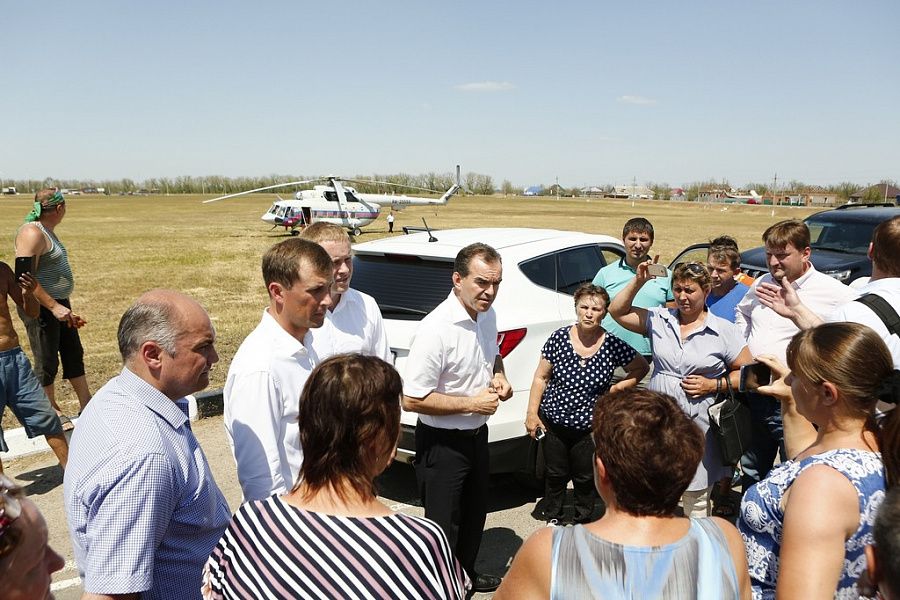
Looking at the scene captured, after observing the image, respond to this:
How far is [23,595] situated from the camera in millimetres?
1151

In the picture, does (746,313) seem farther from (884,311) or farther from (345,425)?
(345,425)

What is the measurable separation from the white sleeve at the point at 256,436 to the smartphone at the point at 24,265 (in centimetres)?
387

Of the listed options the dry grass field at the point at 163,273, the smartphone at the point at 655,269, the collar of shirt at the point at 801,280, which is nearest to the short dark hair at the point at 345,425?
the smartphone at the point at 655,269

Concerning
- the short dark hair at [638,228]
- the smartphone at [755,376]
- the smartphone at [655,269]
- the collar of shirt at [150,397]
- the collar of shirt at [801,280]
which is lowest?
the smartphone at [755,376]

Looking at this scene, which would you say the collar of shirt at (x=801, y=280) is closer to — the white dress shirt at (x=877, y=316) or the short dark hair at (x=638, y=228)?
the white dress shirt at (x=877, y=316)

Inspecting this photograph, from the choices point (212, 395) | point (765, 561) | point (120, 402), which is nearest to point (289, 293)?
point (120, 402)

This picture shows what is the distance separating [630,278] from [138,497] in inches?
166

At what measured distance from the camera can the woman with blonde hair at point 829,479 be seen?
1.63 meters

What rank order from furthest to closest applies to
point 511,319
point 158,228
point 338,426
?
point 158,228 → point 511,319 → point 338,426

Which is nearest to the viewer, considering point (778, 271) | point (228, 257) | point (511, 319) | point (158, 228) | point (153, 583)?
point (153, 583)

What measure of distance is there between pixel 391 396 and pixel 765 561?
1272 millimetres

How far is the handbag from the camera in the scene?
348cm

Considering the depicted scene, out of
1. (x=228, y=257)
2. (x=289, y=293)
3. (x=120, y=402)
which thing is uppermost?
(x=289, y=293)

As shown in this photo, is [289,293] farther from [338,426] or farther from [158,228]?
[158,228]
